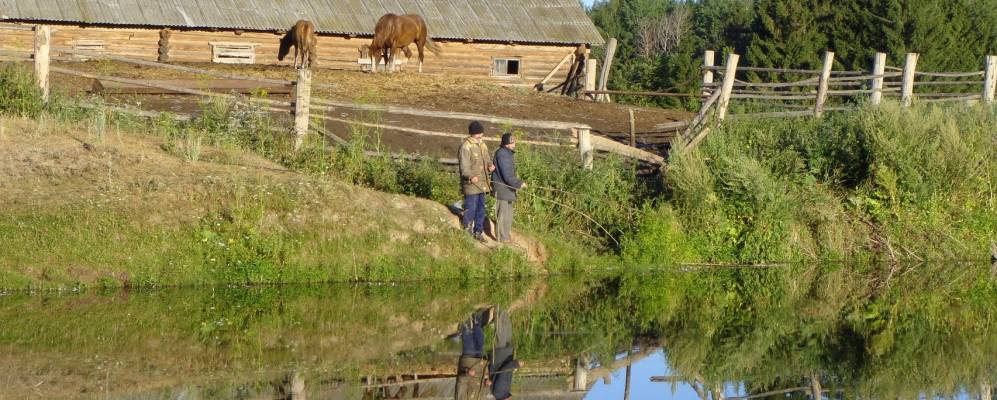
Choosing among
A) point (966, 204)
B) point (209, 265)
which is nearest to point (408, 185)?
point (209, 265)

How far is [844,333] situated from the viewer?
45.5 ft

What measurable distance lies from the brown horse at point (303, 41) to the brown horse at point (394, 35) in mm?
1433

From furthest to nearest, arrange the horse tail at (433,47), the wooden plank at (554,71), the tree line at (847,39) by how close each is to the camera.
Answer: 1. the tree line at (847,39)
2. the wooden plank at (554,71)
3. the horse tail at (433,47)

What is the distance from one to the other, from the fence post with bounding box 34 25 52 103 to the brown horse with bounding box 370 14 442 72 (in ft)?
43.0

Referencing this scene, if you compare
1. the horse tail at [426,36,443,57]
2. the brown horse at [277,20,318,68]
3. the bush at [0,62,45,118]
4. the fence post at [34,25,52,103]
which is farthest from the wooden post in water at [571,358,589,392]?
the horse tail at [426,36,443,57]

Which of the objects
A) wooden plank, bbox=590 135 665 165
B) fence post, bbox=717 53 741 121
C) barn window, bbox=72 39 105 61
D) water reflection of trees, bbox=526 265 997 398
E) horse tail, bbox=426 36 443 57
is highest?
horse tail, bbox=426 36 443 57

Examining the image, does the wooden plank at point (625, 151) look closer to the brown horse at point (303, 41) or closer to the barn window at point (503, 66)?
the brown horse at point (303, 41)

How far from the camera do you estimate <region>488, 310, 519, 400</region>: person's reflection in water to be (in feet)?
36.2

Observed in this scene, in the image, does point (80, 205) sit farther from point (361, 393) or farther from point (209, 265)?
point (361, 393)

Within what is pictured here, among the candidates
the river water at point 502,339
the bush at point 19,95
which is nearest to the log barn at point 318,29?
the bush at point 19,95

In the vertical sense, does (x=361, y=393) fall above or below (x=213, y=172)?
below

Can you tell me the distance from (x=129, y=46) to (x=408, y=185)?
50.5 feet

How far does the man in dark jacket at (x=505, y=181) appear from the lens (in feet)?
54.7

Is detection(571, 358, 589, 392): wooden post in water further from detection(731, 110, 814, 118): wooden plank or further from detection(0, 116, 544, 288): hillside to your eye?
detection(731, 110, 814, 118): wooden plank
